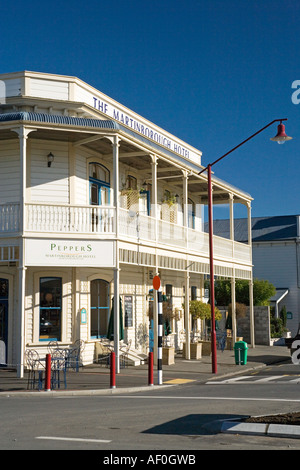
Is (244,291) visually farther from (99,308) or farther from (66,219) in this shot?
(66,219)

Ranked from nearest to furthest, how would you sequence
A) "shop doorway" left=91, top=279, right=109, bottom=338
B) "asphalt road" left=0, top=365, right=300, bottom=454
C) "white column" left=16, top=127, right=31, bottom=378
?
1. "asphalt road" left=0, top=365, right=300, bottom=454
2. "white column" left=16, top=127, right=31, bottom=378
3. "shop doorway" left=91, top=279, right=109, bottom=338

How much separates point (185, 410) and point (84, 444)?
A: 12.5ft

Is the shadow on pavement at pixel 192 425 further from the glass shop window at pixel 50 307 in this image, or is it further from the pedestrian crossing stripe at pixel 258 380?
the glass shop window at pixel 50 307

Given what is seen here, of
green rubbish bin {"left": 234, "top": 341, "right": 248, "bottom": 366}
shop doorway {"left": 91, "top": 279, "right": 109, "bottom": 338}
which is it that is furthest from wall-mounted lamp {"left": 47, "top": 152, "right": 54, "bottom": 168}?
green rubbish bin {"left": 234, "top": 341, "right": 248, "bottom": 366}

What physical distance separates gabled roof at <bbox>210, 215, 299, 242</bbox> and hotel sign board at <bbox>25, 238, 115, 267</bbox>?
2962 centimetres

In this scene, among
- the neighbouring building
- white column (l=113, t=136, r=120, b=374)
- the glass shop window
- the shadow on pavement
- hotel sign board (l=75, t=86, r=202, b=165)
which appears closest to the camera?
the shadow on pavement

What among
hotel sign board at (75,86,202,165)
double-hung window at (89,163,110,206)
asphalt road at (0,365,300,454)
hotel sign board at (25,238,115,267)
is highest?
hotel sign board at (75,86,202,165)

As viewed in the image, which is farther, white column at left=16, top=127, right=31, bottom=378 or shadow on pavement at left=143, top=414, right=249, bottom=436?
white column at left=16, top=127, right=31, bottom=378

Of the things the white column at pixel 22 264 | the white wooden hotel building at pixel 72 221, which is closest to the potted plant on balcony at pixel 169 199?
the white wooden hotel building at pixel 72 221

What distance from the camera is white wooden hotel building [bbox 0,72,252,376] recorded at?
19.1 metres

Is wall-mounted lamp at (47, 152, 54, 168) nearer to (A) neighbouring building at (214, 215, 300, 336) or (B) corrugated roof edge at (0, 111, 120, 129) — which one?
(B) corrugated roof edge at (0, 111, 120, 129)

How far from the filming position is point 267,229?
49.2 metres

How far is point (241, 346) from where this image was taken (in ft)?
73.7

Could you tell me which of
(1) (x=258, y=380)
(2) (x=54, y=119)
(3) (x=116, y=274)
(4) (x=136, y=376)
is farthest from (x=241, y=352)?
(2) (x=54, y=119)
